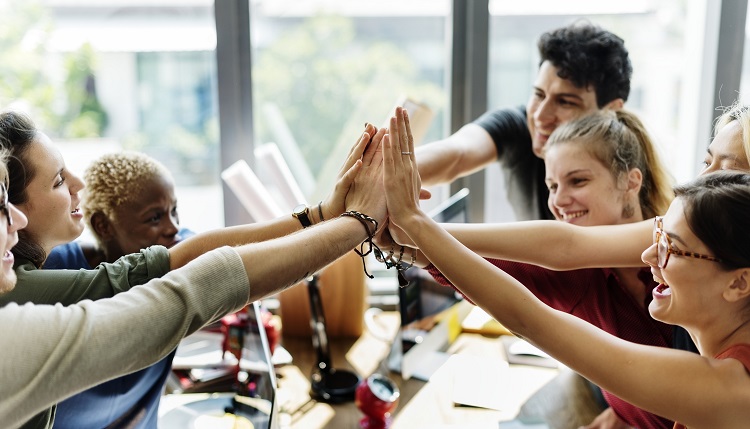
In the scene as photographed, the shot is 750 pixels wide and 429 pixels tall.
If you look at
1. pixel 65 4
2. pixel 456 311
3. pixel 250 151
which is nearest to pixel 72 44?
pixel 65 4

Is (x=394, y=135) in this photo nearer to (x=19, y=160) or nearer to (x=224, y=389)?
(x=19, y=160)

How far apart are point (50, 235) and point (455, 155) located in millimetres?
1067

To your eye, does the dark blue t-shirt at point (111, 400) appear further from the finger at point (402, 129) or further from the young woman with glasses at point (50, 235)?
the finger at point (402, 129)

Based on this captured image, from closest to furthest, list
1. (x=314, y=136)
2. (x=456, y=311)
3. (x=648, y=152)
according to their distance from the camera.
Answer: (x=648, y=152) < (x=456, y=311) < (x=314, y=136)

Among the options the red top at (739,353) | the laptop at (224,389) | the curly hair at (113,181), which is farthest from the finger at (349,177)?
the red top at (739,353)

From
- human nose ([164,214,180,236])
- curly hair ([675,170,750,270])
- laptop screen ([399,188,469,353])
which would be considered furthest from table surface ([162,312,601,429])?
curly hair ([675,170,750,270])

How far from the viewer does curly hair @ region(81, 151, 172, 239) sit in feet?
4.88

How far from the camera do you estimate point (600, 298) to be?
4.63ft

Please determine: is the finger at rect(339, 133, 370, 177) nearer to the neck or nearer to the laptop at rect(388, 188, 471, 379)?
the laptop at rect(388, 188, 471, 379)

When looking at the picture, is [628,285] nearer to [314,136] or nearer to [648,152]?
[648,152]

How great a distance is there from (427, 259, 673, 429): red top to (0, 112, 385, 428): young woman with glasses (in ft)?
1.42

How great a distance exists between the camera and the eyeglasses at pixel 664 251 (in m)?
1.01

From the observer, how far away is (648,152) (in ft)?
5.14

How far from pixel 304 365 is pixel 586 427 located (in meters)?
0.84
